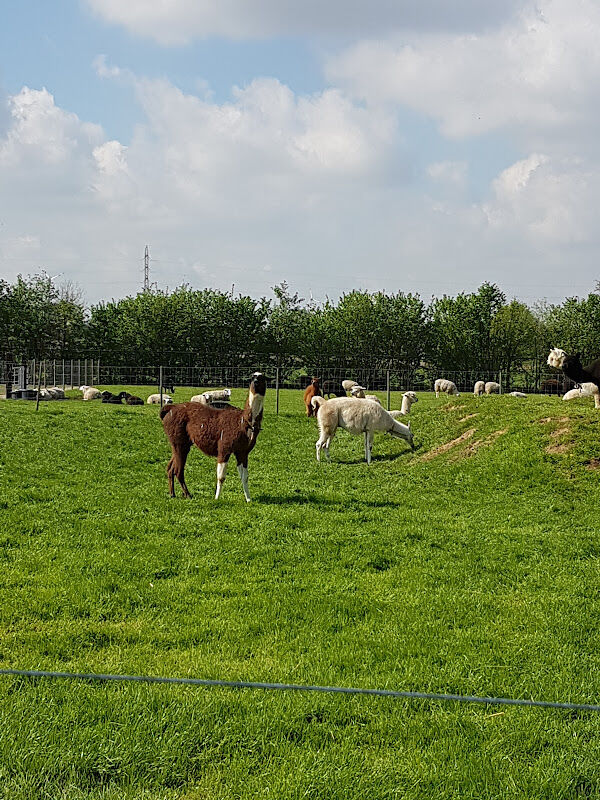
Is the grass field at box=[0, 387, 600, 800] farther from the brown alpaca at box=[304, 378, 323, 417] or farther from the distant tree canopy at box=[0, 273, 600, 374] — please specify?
the distant tree canopy at box=[0, 273, 600, 374]

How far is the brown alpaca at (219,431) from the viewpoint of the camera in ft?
41.2

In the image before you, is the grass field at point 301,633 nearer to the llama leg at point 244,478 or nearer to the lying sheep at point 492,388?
the llama leg at point 244,478

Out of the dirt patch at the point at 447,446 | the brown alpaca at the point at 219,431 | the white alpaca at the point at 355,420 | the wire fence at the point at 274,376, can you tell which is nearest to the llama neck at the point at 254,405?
the brown alpaca at the point at 219,431

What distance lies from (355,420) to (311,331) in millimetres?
46089

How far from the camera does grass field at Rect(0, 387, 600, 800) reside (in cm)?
440

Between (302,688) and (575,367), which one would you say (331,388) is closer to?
(575,367)

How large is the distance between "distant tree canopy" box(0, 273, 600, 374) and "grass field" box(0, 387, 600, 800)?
49284mm

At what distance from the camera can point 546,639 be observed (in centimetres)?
650

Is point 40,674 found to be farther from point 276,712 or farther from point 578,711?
point 578,711

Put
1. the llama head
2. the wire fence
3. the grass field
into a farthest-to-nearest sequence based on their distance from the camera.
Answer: the wire fence
the llama head
the grass field

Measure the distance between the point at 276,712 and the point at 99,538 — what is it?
214 inches

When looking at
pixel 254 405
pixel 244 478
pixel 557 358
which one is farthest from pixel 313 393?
pixel 254 405

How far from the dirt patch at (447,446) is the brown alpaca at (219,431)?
6812 millimetres

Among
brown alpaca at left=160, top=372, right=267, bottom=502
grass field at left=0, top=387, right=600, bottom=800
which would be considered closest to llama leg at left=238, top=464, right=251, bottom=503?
brown alpaca at left=160, top=372, right=267, bottom=502
